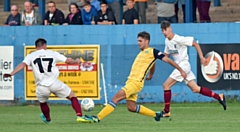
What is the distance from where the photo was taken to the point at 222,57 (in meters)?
19.0

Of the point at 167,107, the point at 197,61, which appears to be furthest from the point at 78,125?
the point at 197,61

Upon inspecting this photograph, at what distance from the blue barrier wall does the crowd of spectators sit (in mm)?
456

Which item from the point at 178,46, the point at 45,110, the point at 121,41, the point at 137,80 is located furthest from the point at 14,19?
the point at 137,80

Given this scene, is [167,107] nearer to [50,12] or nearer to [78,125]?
[78,125]

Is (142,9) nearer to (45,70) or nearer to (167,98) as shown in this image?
(167,98)

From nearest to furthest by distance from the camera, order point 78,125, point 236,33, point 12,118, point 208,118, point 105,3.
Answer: point 78,125
point 208,118
point 12,118
point 236,33
point 105,3

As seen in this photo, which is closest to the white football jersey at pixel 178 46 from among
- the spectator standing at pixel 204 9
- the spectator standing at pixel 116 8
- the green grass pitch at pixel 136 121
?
the green grass pitch at pixel 136 121

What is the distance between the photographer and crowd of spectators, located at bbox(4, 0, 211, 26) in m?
20.0

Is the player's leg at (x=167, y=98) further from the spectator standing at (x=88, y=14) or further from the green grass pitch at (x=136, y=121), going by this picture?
the spectator standing at (x=88, y=14)

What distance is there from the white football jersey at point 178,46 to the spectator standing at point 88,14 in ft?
18.9

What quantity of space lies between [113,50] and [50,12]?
7.89ft

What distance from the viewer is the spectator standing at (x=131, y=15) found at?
1989 centimetres

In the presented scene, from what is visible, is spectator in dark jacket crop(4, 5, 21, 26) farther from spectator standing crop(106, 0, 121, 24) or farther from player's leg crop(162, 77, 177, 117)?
player's leg crop(162, 77, 177, 117)

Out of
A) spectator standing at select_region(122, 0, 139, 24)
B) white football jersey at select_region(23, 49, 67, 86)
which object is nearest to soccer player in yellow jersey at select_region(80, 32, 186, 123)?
white football jersey at select_region(23, 49, 67, 86)
